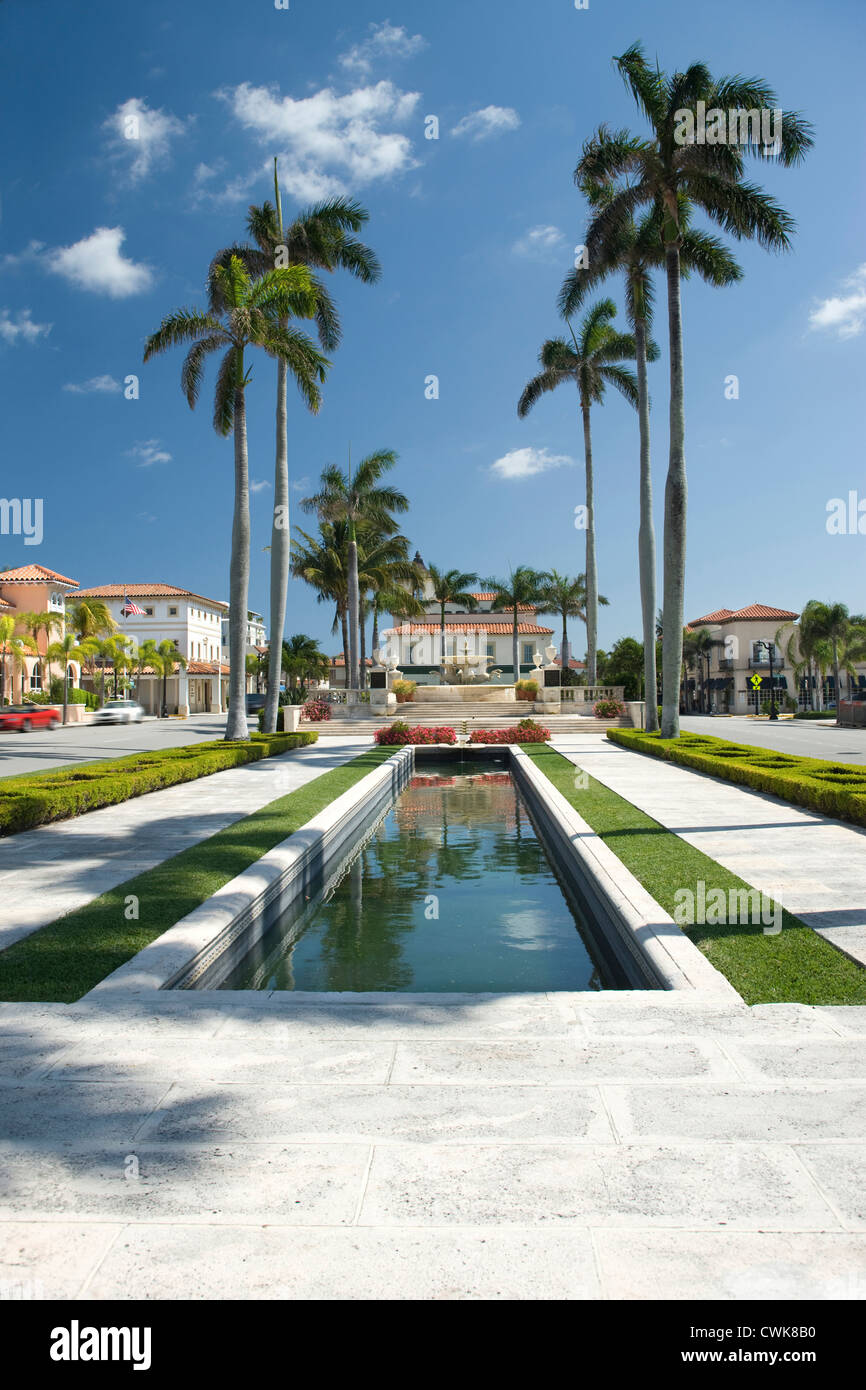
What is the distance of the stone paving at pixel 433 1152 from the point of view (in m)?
2.60

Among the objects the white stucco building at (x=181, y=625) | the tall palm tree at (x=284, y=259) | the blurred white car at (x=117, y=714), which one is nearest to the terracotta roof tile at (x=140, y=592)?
the white stucco building at (x=181, y=625)

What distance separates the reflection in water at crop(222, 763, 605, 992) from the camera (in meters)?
6.60

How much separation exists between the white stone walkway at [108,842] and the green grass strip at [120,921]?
0.21 m

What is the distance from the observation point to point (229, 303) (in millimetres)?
22062

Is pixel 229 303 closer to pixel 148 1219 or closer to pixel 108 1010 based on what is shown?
pixel 108 1010

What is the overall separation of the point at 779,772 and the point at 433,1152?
12.0m

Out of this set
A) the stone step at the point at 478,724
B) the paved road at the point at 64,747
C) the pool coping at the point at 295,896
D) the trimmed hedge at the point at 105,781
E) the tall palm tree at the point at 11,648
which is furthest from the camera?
the tall palm tree at the point at 11,648

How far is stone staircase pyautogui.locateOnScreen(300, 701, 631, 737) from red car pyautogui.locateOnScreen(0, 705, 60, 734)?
1340cm

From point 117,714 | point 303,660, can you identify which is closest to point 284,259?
point 117,714

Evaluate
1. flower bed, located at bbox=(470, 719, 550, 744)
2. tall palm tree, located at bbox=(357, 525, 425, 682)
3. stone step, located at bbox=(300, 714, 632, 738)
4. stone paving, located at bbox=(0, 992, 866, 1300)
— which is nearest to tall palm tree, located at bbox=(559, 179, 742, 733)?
flower bed, located at bbox=(470, 719, 550, 744)

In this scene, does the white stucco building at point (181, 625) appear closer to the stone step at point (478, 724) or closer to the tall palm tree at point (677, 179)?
the stone step at point (478, 724)
